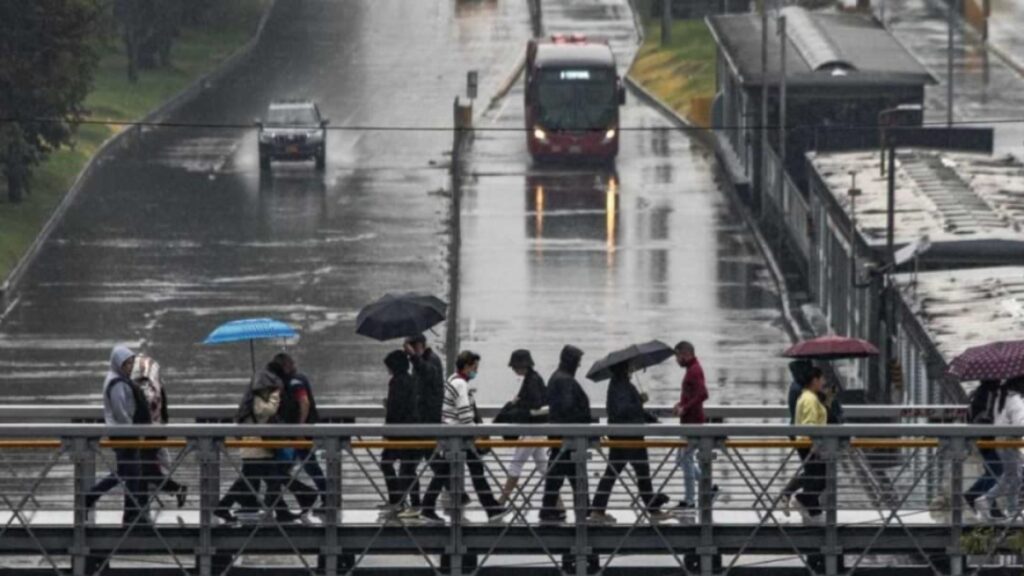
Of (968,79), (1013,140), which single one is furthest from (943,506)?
(968,79)

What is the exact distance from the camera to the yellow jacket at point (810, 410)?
24406 millimetres

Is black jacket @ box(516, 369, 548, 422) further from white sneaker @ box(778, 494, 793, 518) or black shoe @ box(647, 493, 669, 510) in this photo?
white sneaker @ box(778, 494, 793, 518)

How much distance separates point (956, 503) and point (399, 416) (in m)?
4.67

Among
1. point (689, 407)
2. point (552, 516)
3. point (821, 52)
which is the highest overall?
point (821, 52)

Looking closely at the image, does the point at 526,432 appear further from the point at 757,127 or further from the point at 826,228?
the point at 757,127

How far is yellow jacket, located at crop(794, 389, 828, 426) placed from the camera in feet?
80.1

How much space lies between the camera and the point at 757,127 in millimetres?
69938

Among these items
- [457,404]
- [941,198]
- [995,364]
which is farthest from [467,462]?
[941,198]

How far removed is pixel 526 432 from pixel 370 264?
43081 mm

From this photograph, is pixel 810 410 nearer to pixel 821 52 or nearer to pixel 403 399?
pixel 403 399

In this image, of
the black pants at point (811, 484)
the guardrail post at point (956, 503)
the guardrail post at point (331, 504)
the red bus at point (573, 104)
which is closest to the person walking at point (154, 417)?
the guardrail post at point (331, 504)

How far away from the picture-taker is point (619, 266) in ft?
218

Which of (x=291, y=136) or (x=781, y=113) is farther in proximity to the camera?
(x=291, y=136)

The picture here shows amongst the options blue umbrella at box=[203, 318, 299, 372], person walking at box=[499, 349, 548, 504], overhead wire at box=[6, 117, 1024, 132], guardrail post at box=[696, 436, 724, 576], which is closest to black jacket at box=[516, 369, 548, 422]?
person walking at box=[499, 349, 548, 504]
